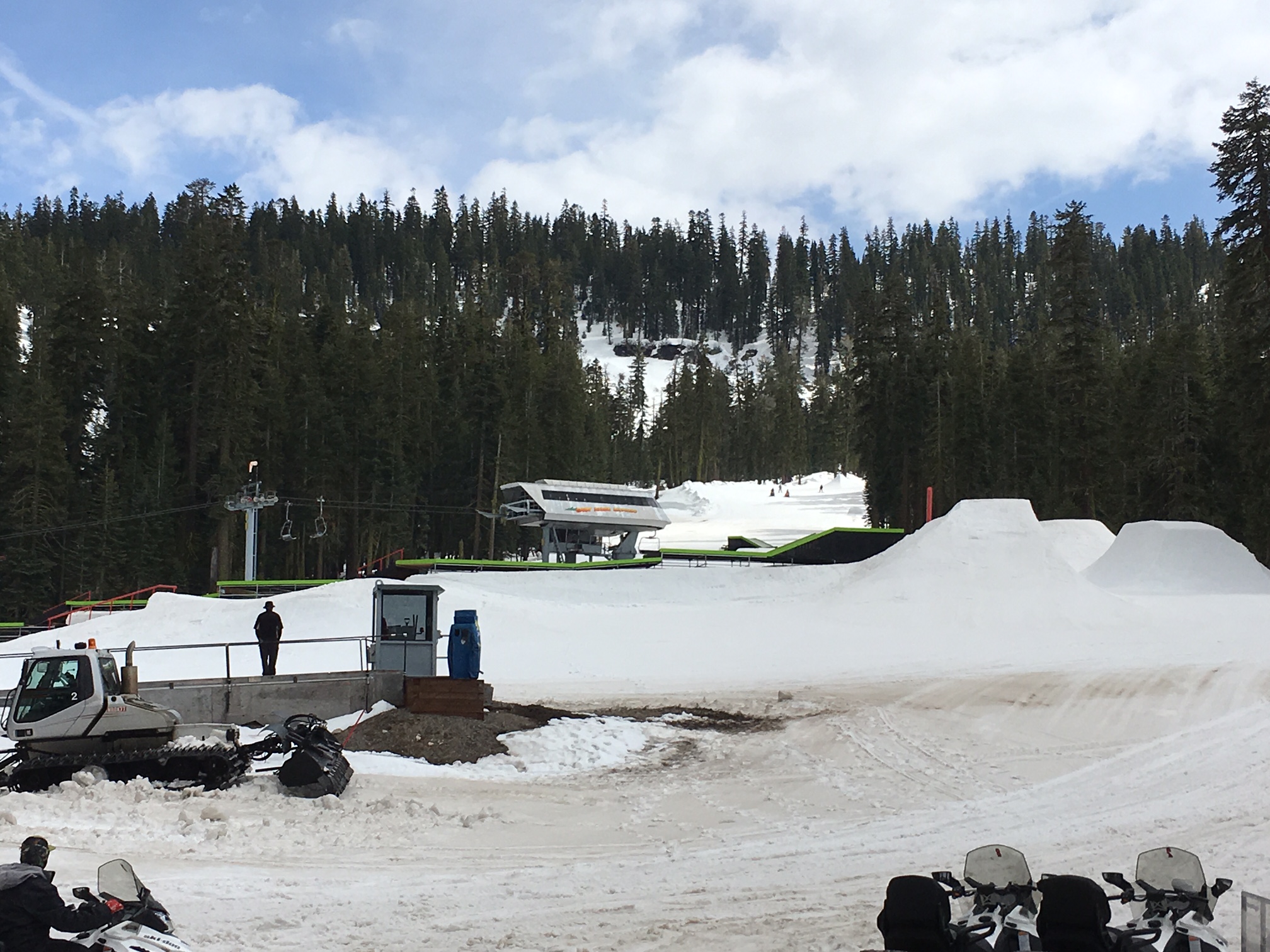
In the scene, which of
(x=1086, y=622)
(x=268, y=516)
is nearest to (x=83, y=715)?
(x=1086, y=622)

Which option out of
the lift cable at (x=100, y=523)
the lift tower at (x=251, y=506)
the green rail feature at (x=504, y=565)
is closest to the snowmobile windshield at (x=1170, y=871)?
the green rail feature at (x=504, y=565)

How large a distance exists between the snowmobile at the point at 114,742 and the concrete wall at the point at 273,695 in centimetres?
351

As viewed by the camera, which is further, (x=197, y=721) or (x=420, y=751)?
(x=197, y=721)

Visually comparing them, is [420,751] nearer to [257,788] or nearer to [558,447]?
[257,788]

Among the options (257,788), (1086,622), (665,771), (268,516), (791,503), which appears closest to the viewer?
(257,788)

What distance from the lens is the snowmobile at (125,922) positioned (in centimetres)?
469

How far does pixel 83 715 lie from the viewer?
42.4 feet

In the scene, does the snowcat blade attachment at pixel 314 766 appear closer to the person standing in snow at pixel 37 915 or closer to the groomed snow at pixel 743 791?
the groomed snow at pixel 743 791

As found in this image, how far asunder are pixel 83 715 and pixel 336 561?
47800 mm

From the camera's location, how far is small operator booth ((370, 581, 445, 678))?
18.5 m

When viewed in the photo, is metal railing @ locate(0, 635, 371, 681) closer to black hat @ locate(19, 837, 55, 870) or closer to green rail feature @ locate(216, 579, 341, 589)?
green rail feature @ locate(216, 579, 341, 589)

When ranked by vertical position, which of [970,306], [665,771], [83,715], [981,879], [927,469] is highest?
[970,306]

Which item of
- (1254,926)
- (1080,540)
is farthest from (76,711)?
(1080,540)

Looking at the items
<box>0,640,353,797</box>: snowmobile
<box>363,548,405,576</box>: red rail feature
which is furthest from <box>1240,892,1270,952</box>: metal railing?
<box>363,548,405,576</box>: red rail feature
